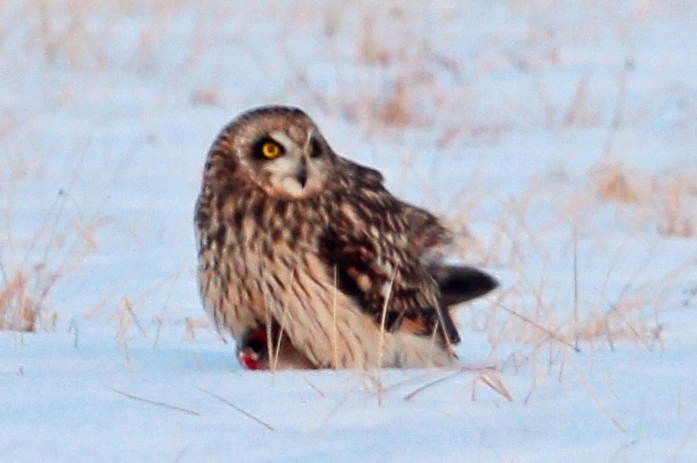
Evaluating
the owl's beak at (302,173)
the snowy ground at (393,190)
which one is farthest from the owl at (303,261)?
the snowy ground at (393,190)

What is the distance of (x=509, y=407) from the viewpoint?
4.23 meters

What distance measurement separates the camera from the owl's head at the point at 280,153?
5.20 m

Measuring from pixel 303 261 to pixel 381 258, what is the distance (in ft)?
1.04

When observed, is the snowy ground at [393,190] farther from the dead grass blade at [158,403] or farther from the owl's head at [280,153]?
the owl's head at [280,153]

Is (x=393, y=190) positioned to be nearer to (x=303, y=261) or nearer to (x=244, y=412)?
(x=303, y=261)

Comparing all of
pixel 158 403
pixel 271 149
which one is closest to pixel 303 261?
pixel 271 149

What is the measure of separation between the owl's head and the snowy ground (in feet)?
1.82

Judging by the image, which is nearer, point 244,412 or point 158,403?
point 244,412

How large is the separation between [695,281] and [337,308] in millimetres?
3100

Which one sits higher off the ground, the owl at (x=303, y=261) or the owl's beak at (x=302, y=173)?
the owl's beak at (x=302, y=173)

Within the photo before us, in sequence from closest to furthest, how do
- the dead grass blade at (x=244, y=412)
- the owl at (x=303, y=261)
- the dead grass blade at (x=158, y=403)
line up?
the dead grass blade at (x=244, y=412)
the dead grass blade at (x=158, y=403)
the owl at (x=303, y=261)

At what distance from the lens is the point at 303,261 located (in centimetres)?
509

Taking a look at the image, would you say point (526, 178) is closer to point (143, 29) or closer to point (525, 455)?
point (143, 29)

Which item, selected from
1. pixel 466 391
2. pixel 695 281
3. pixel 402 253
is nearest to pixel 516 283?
pixel 695 281
